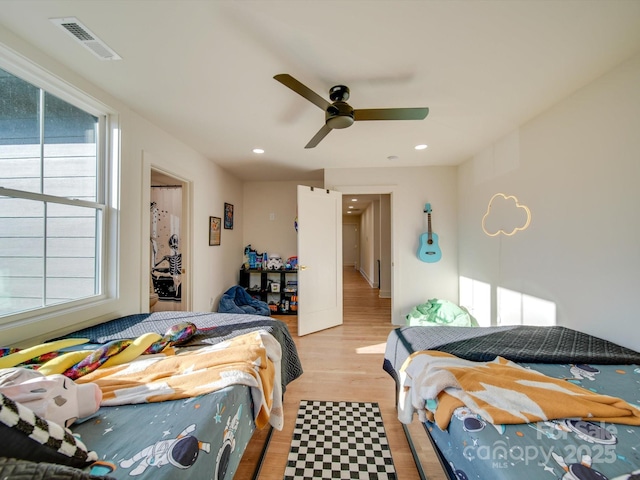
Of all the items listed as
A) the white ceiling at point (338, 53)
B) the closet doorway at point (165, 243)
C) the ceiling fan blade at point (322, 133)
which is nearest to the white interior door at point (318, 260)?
the ceiling fan blade at point (322, 133)

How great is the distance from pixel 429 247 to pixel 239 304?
9.63ft

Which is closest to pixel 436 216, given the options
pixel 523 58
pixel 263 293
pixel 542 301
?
pixel 542 301

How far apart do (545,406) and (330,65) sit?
1953 mm

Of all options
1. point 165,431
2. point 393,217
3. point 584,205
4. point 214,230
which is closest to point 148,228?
point 214,230

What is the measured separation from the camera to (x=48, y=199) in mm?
1533

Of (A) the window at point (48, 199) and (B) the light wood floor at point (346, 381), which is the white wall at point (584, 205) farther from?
(A) the window at point (48, 199)

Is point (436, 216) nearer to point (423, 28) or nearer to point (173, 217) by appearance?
point (423, 28)

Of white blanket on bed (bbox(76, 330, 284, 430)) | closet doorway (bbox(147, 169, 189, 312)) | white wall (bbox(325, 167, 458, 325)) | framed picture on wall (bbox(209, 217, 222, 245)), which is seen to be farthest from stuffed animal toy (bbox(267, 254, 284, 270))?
white blanket on bed (bbox(76, 330, 284, 430))

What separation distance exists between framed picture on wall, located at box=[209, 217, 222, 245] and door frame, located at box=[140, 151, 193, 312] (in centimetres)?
43

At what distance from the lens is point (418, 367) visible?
1.24 metres

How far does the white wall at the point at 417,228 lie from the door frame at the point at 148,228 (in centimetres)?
225

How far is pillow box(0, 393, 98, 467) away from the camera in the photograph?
529 mm

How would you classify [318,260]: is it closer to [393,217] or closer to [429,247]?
[393,217]

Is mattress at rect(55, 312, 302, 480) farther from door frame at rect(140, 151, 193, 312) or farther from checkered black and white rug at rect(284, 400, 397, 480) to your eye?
door frame at rect(140, 151, 193, 312)
